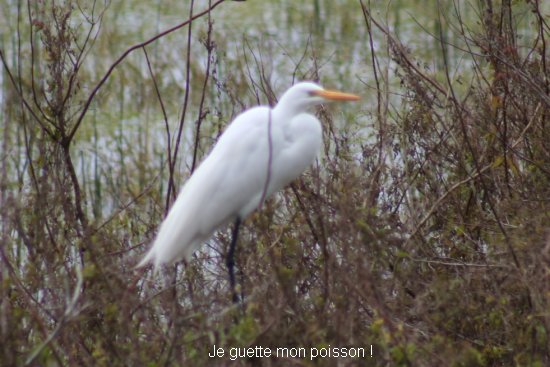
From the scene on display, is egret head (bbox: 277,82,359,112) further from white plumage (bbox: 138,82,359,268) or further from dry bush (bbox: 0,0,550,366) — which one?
dry bush (bbox: 0,0,550,366)

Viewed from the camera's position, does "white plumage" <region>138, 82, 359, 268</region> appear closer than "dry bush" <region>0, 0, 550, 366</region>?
No

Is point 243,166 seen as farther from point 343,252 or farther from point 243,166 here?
point 343,252

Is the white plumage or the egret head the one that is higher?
the egret head

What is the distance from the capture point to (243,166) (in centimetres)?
268

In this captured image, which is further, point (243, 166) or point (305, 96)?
point (243, 166)

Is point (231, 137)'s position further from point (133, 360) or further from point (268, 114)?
point (133, 360)

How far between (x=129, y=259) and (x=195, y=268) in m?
0.38

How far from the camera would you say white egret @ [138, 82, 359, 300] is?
262cm

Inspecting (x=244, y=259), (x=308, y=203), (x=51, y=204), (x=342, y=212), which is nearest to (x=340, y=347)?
(x=342, y=212)

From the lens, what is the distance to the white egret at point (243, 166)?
103 inches

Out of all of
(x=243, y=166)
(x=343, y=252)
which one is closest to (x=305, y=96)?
(x=243, y=166)

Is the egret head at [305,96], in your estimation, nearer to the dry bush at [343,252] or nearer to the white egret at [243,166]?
the white egret at [243,166]

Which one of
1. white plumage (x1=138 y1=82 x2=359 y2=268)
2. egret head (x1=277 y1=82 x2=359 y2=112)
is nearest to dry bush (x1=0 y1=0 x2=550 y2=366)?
white plumage (x1=138 y1=82 x2=359 y2=268)

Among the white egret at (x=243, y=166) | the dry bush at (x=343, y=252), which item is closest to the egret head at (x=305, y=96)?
the white egret at (x=243, y=166)
